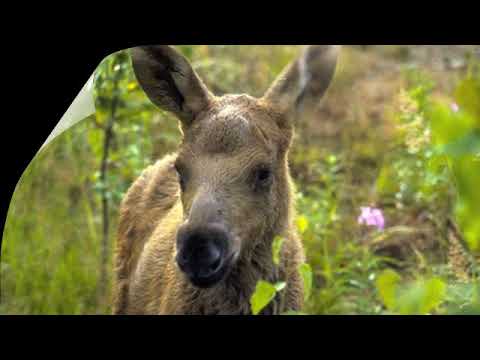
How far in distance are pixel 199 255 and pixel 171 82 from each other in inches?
37.8

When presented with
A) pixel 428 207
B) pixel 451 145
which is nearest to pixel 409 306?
pixel 451 145

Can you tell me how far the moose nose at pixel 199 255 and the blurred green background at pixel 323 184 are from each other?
672 mm

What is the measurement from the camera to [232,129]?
337cm

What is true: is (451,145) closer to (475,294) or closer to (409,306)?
(409,306)

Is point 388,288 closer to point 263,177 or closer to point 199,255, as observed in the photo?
point 199,255

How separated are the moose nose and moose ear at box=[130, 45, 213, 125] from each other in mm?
810

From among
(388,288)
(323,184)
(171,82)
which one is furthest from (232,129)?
(323,184)

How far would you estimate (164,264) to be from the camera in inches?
154

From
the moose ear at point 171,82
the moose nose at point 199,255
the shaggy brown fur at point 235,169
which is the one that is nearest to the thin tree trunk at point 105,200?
the shaggy brown fur at point 235,169

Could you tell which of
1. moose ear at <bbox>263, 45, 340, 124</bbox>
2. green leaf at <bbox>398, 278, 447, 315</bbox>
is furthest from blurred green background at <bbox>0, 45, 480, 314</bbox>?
green leaf at <bbox>398, 278, 447, 315</bbox>

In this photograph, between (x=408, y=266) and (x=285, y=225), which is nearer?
(x=285, y=225)

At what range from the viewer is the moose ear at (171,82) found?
3.42 m

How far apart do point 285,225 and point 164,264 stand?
0.65 metres

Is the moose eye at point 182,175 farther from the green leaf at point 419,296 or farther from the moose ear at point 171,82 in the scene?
the green leaf at point 419,296
